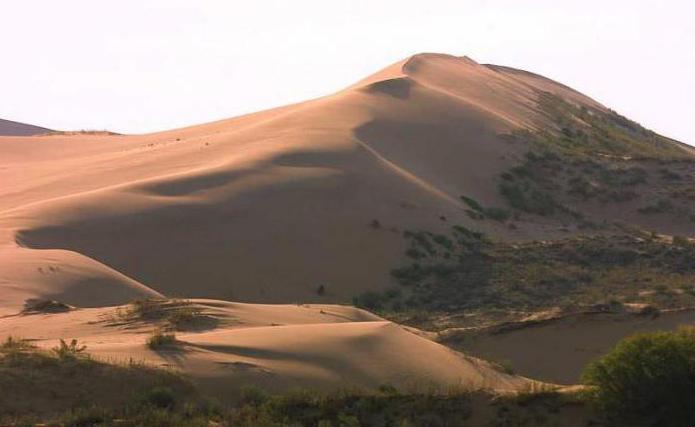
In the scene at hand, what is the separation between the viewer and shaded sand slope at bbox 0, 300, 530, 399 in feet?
53.5

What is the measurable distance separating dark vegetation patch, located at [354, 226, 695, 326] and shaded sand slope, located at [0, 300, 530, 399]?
984 cm

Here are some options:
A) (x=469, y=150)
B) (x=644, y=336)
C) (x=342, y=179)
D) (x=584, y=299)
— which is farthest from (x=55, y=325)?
(x=469, y=150)

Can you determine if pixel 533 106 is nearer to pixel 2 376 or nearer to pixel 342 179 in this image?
pixel 342 179

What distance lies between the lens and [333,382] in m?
16.8

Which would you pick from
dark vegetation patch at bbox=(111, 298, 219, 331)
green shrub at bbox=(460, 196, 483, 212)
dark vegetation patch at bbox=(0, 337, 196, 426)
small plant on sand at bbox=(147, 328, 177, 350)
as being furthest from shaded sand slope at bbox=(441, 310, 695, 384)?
green shrub at bbox=(460, 196, 483, 212)

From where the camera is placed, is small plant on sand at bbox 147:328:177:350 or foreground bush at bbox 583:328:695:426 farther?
small plant on sand at bbox 147:328:177:350

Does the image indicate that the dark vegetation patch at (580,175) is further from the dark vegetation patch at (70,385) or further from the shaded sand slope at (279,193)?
the dark vegetation patch at (70,385)

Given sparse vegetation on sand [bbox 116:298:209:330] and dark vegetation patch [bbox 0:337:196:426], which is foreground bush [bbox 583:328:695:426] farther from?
sparse vegetation on sand [bbox 116:298:209:330]

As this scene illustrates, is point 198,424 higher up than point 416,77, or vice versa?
point 416,77

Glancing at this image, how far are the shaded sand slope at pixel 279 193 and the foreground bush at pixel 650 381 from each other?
37.6 ft

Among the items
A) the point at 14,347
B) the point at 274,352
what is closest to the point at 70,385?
the point at 14,347

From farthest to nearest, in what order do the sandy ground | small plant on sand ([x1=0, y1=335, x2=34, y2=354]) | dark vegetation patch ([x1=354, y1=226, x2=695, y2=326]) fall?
dark vegetation patch ([x1=354, y1=226, x2=695, y2=326])
the sandy ground
small plant on sand ([x1=0, y1=335, x2=34, y2=354])

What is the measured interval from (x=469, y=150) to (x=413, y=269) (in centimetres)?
1384

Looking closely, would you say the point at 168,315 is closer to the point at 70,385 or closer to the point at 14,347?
the point at 14,347
